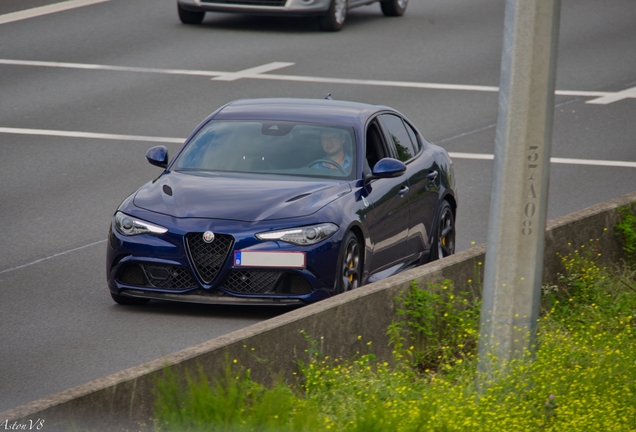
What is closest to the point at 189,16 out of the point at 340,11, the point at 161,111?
the point at 340,11

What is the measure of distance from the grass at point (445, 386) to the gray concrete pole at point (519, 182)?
0.22 metres

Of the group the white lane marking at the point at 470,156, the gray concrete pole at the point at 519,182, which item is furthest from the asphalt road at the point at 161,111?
the gray concrete pole at the point at 519,182

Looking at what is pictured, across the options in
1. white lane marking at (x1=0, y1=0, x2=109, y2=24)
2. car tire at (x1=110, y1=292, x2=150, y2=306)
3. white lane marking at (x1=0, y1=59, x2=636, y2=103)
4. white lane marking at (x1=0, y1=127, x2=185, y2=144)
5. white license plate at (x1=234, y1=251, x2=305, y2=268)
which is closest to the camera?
white license plate at (x1=234, y1=251, x2=305, y2=268)

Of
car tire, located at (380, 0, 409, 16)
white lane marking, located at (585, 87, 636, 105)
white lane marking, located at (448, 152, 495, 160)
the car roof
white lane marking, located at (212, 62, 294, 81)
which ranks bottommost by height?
white lane marking, located at (585, 87, 636, 105)

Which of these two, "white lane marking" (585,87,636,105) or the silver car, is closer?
"white lane marking" (585,87,636,105)

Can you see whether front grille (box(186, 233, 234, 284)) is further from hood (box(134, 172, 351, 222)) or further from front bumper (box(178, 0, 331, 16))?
front bumper (box(178, 0, 331, 16))

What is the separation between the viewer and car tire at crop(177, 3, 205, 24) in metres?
23.9

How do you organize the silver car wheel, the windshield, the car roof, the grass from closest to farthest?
the grass → the windshield → the car roof → the silver car wheel

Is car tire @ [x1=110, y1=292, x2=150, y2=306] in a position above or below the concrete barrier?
below

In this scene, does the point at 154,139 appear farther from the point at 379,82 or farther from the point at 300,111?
the point at 300,111

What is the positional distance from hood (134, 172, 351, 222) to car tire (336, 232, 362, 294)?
0.35 meters

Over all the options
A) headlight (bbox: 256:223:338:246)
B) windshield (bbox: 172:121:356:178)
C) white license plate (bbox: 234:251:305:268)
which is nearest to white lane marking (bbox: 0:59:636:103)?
windshield (bbox: 172:121:356:178)

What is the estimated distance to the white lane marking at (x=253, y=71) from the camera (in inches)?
781

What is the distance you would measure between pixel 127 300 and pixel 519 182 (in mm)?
3734
